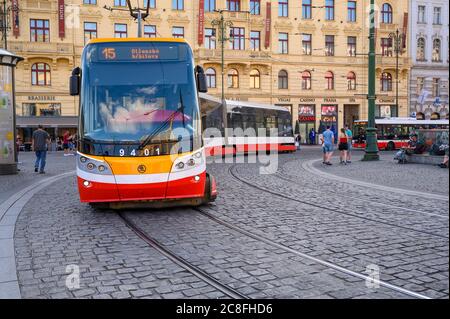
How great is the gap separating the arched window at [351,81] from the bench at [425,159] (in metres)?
29.5

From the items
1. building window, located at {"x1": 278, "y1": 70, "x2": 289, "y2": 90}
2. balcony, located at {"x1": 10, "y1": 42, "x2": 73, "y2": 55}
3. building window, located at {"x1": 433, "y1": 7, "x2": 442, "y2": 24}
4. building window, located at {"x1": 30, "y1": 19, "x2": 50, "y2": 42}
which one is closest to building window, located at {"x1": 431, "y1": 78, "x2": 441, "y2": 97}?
building window, located at {"x1": 433, "y1": 7, "x2": 442, "y2": 24}

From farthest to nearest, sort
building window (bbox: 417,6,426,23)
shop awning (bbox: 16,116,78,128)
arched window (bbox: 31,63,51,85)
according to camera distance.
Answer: building window (bbox: 417,6,426,23) → arched window (bbox: 31,63,51,85) → shop awning (bbox: 16,116,78,128)

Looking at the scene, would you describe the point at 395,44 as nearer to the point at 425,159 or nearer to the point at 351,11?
the point at 351,11

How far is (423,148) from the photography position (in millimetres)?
20391

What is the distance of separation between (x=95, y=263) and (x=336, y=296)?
2.74 m

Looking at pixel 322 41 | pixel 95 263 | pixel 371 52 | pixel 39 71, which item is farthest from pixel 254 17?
pixel 95 263

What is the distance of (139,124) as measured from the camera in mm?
8609

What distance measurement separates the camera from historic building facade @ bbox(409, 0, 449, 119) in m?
51.0

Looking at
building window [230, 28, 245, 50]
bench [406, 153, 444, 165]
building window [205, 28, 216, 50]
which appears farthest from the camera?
building window [230, 28, 245, 50]

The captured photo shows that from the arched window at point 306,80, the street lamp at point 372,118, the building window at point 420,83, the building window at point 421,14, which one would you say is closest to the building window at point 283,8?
the arched window at point 306,80

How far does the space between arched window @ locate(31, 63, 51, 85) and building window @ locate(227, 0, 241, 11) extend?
17.0m

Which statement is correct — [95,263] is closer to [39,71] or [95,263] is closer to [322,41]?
[39,71]

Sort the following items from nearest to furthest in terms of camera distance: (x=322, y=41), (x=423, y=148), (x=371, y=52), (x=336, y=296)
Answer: (x=336, y=296) < (x=423, y=148) < (x=371, y=52) < (x=322, y=41)

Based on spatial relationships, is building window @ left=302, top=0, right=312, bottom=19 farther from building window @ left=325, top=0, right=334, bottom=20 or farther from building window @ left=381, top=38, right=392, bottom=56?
building window @ left=381, top=38, right=392, bottom=56
